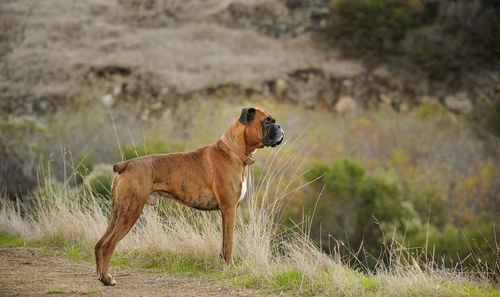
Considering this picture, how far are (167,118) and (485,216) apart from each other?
15.6 meters

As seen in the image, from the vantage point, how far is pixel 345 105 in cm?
2970

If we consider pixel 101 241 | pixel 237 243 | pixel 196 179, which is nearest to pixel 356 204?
pixel 237 243

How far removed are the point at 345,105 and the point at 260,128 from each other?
24220mm

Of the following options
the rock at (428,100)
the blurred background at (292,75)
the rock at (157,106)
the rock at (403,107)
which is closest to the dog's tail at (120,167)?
the blurred background at (292,75)

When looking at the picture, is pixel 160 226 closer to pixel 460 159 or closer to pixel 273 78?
pixel 460 159

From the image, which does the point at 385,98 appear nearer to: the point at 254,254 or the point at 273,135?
the point at 254,254

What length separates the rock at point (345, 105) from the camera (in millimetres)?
29562

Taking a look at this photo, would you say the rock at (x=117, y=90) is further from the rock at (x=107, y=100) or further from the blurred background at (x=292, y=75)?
the rock at (x=107, y=100)

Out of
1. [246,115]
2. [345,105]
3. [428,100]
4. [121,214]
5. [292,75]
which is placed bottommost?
[345,105]

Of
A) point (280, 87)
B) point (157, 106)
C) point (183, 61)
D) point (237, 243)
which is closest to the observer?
point (237, 243)

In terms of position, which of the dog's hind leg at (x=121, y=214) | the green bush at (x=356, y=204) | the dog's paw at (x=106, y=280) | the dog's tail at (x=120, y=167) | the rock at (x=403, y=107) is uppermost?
the dog's tail at (x=120, y=167)

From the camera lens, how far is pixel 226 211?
607 cm

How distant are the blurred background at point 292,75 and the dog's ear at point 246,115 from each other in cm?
1496

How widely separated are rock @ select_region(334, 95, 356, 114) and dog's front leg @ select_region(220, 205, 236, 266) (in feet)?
78.7
